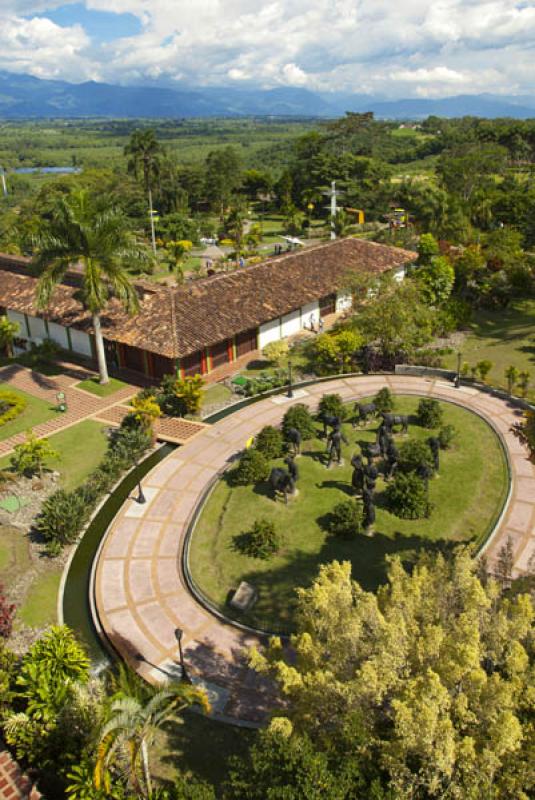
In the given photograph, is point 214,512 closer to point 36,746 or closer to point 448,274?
point 36,746

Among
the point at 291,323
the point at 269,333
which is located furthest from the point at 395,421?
the point at 291,323

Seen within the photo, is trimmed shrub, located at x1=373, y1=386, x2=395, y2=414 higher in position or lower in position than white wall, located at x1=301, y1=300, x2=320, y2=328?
lower

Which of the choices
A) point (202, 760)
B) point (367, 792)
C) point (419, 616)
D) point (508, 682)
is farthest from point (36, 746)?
point (508, 682)

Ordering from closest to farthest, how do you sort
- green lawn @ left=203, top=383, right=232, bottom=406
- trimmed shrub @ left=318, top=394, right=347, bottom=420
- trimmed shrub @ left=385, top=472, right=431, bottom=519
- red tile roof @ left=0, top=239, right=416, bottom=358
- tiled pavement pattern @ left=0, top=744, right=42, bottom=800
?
tiled pavement pattern @ left=0, top=744, right=42, bottom=800
trimmed shrub @ left=385, top=472, right=431, bottom=519
trimmed shrub @ left=318, top=394, right=347, bottom=420
green lawn @ left=203, top=383, right=232, bottom=406
red tile roof @ left=0, top=239, right=416, bottom=358

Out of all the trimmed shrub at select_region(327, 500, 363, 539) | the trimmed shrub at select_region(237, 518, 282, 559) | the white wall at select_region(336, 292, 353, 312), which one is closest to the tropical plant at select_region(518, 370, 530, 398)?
the white wall at select_region(336, 292, 353, 312)

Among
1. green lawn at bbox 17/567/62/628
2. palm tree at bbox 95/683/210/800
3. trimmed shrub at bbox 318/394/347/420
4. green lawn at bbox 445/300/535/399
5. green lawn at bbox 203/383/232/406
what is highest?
palm tree at bbox 95/683/210/800

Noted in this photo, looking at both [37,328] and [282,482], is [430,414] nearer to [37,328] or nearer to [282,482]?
[282,482]

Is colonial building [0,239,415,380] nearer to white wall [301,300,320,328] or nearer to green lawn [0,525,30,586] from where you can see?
white wall [301,300,320,328]
